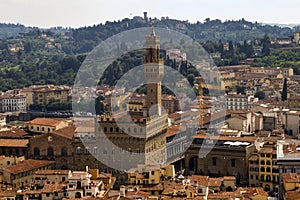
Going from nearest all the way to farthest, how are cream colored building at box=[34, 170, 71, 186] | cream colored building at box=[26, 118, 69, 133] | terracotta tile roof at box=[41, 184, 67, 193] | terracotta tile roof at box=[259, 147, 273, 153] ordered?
terracotta tile roof at box=[41, 184, 67, 193], cream colored building at box=[34, 170, 71, 186], terracotta tile roof at box=[259, 147, 273, 153], cream colored building at box=[26, 118, 69, 133]

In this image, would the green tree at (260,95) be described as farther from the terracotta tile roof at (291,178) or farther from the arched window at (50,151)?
the terracotta tile roof at (291,178)

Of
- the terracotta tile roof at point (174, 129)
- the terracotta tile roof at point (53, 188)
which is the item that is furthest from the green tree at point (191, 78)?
the terracotta tile roof at point (53, 188)

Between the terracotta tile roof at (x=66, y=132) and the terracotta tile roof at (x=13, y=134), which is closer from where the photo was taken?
the terracotta tile roof at (x=66, y=132)

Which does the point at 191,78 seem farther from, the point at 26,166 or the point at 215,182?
the point at 215,182

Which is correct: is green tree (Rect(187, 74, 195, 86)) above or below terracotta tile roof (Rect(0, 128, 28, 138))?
above

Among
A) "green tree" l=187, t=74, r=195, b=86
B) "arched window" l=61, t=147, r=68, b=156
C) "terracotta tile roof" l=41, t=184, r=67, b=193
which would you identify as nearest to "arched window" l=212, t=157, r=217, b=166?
"arched window" l=61, t=147, r=68, b=156

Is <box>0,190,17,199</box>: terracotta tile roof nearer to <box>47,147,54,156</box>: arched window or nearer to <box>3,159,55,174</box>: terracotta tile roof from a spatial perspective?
<box>3,159,55,174</box>: terracotta tile roof

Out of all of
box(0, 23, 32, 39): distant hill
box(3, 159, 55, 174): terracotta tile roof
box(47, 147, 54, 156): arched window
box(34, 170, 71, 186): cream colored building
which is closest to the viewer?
box(34, 170, 71, 186): cream colored building

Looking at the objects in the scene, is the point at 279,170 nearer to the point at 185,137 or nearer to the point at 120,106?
→ the point at 185,137

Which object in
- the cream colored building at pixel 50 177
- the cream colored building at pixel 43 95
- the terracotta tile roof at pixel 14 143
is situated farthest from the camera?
the cream colored building at pixel 43 95
